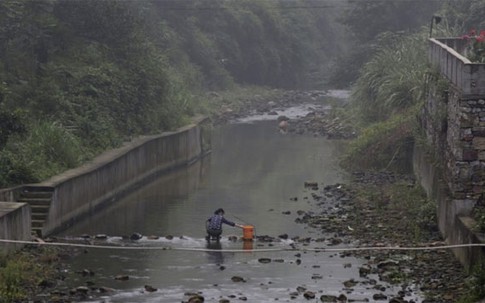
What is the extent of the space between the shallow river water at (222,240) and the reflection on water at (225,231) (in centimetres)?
3

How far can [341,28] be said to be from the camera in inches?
5349

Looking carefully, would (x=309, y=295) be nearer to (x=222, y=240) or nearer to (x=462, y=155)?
(x=462, y=155)

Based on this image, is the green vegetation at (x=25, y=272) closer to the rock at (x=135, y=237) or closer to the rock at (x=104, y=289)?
the rock at (x=104, y=289)

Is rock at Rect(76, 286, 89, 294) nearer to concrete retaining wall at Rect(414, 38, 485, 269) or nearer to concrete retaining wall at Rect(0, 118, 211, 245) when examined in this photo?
concrete retaining wall at Rect(0, 118, 211, 245)

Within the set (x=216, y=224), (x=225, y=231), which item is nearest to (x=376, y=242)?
(x=216, y=224)

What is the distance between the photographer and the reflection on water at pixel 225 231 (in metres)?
28.4

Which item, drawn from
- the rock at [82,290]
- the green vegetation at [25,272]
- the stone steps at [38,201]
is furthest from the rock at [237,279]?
the stone steps at [38,201]

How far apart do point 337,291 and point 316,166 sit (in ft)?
85.2

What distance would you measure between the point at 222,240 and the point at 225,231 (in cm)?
216

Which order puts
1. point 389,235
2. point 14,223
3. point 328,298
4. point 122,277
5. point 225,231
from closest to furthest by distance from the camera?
point 328,298 → point 122,277 → point 14,223 → point 389,235 → point 225,231

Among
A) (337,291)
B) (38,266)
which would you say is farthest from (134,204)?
(337,291)

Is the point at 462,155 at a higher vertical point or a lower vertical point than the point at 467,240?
higher

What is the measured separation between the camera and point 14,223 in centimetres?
3059

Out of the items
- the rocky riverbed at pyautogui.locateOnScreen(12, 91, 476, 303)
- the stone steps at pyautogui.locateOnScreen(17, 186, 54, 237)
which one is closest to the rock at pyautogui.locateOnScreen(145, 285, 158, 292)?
the rocky riverbed at pyautogui.locateOnScreen(12, 91, 476, 303)
